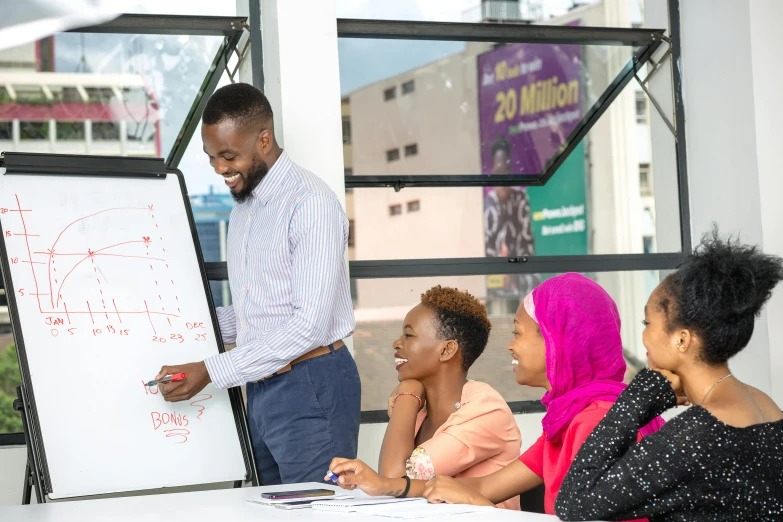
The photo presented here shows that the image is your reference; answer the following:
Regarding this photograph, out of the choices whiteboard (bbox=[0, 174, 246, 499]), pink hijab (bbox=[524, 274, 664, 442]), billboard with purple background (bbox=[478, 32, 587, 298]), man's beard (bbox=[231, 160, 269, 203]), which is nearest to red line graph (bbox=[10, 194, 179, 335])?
whiteboard (bbox=[0, 174, 246, 499])

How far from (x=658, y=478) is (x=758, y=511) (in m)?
0.17

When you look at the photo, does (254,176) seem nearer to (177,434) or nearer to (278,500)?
(177,434)

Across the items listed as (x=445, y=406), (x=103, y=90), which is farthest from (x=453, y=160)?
(x=445, y=406)

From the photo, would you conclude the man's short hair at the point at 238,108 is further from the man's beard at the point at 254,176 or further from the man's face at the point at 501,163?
the man's face at the point at 501,163

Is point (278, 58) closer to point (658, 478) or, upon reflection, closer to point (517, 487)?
point (517, 487)

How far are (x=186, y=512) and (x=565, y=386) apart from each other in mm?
785

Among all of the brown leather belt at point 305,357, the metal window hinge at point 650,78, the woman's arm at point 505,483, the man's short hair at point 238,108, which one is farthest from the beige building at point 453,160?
the woman's arm at point 505,483

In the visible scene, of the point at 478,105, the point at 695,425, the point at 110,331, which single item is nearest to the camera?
the point at 695,425

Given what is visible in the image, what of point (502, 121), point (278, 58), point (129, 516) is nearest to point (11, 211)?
point (278, 58)

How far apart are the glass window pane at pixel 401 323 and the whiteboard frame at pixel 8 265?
99cm

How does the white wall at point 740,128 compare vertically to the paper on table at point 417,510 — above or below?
above

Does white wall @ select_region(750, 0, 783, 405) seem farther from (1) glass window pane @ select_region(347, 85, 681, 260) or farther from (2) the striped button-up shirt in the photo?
(2) the striped button-up shirt

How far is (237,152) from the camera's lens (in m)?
2.71

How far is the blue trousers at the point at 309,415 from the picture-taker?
8.51 feet
